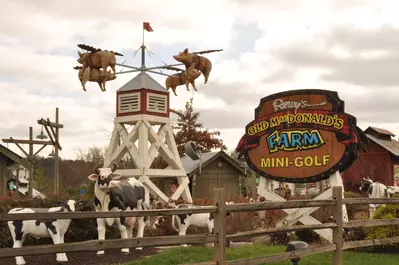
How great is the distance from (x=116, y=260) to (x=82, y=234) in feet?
6.91

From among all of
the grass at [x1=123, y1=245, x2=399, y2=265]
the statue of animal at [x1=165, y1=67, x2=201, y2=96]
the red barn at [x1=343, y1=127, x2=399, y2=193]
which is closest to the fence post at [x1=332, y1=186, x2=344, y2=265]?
the grass at [x1=123, y1=245, x2=399, y2=265]

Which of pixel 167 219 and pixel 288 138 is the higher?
pixel 288 138

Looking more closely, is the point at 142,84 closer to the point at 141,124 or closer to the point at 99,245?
the point at 141,124

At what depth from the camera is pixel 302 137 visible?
13141 millimetres

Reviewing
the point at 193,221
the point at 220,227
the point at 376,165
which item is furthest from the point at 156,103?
Result: the point at 376,165

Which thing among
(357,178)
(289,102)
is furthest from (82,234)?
(357,178)

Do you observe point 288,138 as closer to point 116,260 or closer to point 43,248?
point 116,260

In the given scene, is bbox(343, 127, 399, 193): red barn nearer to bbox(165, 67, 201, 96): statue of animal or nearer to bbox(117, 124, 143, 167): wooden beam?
bbox(165, 67, 201, 96): statue of animal

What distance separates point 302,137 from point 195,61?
7.01 m

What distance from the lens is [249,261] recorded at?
7730 mm

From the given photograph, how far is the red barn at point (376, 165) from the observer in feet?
119

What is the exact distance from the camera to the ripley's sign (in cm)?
1270

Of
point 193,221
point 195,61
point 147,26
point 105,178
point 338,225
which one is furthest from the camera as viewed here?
point 147,26

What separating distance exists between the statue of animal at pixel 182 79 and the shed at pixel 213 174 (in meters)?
10.2
